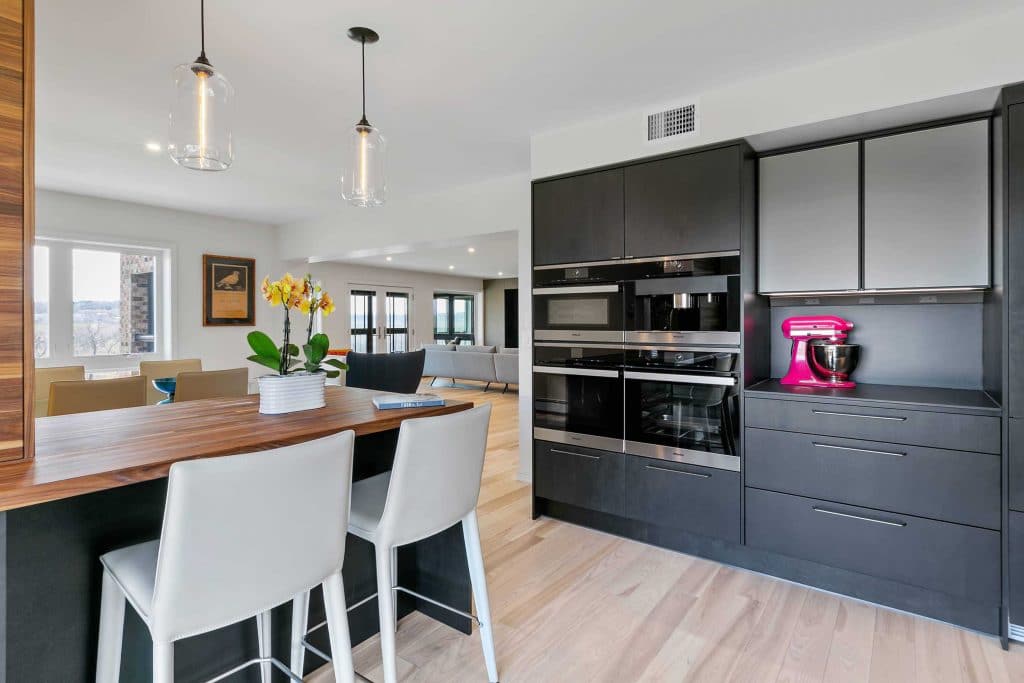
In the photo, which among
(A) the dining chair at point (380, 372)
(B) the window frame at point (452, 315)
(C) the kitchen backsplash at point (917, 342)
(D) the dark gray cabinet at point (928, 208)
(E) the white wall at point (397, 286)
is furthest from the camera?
(B) the window frame at point (452, 315)

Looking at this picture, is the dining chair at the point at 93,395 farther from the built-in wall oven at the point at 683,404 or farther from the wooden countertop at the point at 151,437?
the built-in wall oven at the point at 683,404

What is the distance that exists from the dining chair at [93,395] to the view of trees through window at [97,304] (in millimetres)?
2557

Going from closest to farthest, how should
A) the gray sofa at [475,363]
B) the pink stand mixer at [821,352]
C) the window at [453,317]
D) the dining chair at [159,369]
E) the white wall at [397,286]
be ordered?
the pink stand mixer at [821,352], the dining chair at [159,369], the gray sofa at [475,363], the white wall at [397,286], the window at [453,317]

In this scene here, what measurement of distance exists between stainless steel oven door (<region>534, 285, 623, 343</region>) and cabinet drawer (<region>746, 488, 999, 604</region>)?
3.67 feet

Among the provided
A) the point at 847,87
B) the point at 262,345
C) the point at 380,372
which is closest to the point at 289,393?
the point at 262,345

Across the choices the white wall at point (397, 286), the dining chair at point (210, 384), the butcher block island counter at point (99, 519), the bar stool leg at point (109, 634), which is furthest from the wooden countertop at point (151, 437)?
the white wall at point (397, 286)

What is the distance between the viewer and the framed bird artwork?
6004 millimetres

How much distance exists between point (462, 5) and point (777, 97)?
5.09ft

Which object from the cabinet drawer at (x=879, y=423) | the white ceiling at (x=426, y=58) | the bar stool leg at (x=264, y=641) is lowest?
the bar stool leg at (x=264, y=641)

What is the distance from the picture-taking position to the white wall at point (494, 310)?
13094 millimetres

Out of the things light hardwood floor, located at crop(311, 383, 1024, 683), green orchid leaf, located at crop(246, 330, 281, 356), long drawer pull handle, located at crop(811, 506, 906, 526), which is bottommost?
light hardwood floor, located at crop(311, 383, 1024, 683)

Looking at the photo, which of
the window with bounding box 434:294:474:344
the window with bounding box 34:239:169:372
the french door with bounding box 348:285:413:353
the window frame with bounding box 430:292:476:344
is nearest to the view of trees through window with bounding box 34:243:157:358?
the window with bounding box 34:239:169:372

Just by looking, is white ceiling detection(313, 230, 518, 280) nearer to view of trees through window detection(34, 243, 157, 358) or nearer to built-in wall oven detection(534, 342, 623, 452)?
view of trees through window detection(34, 243, 157, 358)

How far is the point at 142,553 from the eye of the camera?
1255 millimetres
